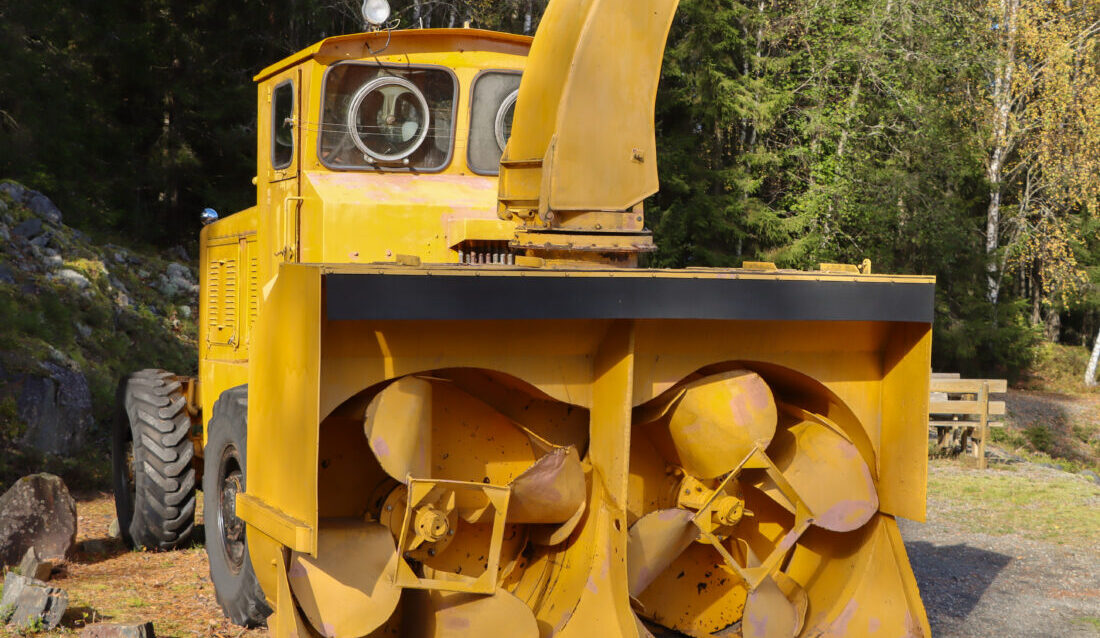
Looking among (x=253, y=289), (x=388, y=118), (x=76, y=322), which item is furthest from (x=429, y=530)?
(x=76, y=322)

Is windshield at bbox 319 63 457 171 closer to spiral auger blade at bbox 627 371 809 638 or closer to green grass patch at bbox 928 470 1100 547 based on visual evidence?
spiral auger blade at bbox 627 371 809 638

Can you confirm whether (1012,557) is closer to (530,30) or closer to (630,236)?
(630,236)

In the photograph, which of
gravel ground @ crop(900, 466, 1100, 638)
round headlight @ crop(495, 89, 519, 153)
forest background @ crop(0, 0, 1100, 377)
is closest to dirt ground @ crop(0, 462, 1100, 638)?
gravel ground @ crop(900, 466, 1100, 638)

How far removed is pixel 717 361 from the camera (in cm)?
473

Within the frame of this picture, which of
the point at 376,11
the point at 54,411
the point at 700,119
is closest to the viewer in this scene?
the point at 376,11

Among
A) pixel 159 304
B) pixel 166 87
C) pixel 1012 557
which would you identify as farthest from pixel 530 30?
pixel 1012 557

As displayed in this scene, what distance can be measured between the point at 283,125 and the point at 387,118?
62 cm

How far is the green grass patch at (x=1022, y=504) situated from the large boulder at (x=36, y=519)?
7326 mm

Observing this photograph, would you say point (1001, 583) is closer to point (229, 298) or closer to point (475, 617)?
point (475, 617)

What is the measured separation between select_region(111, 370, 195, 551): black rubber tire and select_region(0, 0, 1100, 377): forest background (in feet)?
43.2

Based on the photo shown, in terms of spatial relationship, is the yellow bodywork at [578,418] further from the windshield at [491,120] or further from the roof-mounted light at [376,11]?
the roof-mounted light at [376,11]

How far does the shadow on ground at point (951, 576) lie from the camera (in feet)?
21.5

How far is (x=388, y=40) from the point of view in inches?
219

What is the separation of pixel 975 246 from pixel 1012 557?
1654 centimetres
